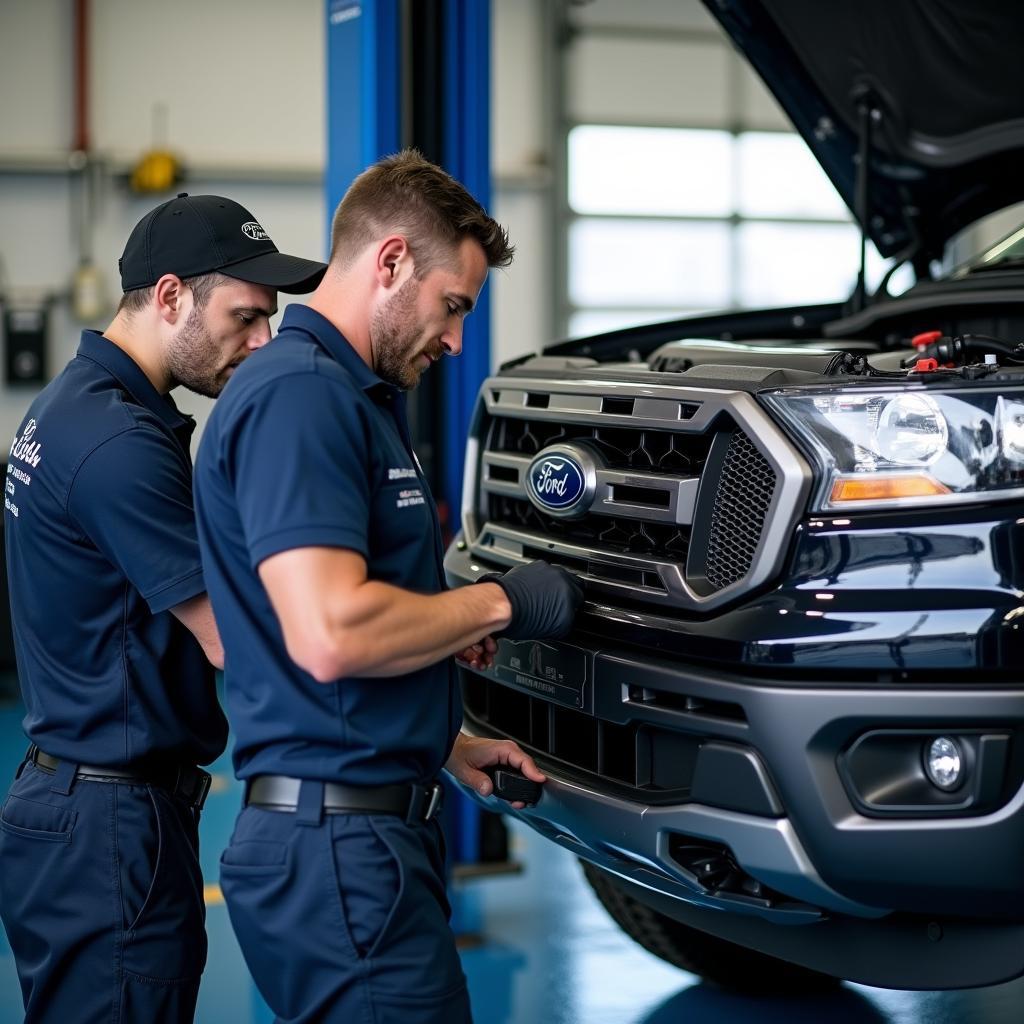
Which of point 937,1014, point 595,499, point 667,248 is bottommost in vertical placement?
point 937,1014

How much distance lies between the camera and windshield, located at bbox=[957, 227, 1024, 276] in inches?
129

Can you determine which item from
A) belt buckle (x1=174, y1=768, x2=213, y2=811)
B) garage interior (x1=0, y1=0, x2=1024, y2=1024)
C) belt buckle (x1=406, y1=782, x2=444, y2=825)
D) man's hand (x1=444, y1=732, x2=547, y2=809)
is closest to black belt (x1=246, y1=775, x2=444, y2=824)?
belt buckle (x1=406, y1=782, x2=444, y2=825)

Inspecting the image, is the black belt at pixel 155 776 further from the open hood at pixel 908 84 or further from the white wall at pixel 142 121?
the white wall at pixel 142 121

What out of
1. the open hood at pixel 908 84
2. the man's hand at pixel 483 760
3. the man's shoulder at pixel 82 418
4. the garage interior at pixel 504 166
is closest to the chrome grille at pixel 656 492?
the man's hand at pixel 483 760

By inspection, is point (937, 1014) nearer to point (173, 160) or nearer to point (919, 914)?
point (919, 914)

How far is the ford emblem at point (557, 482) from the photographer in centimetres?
250

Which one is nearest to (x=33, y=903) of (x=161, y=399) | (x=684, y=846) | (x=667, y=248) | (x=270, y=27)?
(x=161, y=399)

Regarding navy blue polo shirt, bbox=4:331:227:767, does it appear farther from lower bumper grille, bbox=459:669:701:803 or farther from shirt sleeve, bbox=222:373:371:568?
lower bumper grille, bbox=459:669:701:803

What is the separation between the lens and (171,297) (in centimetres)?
230

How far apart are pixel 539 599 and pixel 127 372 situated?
0.78 metres

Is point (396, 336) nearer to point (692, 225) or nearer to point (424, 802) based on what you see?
point (424, 802)

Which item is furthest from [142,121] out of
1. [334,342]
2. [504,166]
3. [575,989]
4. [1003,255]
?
[334,342]

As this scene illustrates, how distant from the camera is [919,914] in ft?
7.13

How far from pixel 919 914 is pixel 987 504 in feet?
2.14
